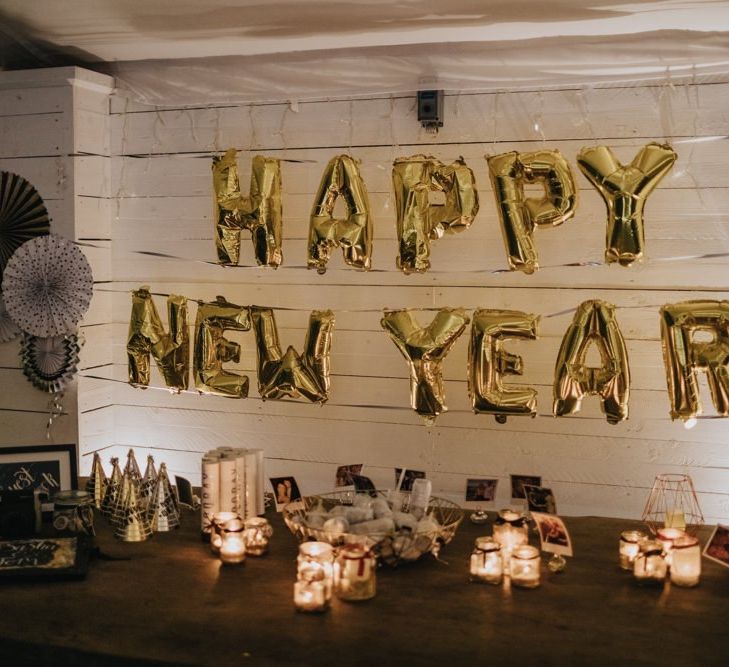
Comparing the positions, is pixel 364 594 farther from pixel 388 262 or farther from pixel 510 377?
pixel 388 262

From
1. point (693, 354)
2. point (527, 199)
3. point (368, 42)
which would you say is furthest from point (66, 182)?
point (693, 354)

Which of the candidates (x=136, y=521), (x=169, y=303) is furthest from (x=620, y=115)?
(x=136, y=521)

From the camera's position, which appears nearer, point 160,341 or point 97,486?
point 97,486

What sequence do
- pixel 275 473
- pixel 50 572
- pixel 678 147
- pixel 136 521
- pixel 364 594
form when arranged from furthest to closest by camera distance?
pixel 275 473, pixel 678 147, pixel 136 521, pixel 50 572, pixel 364 594

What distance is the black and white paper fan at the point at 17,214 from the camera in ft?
10.5

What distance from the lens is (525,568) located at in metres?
2.09

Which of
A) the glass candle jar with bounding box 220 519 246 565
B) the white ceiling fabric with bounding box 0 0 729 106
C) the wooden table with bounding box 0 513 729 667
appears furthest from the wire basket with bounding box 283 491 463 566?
the white ceiling fabric with bounding box 0 0 729 106

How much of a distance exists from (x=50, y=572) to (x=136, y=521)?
1.09 ft

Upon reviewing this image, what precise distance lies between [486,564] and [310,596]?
18.2 inches

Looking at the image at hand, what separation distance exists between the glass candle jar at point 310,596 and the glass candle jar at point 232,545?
12.8 inches

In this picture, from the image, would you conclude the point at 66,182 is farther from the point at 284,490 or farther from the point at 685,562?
the point at 685,562

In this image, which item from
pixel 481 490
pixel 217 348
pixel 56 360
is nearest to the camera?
pixel 481 490

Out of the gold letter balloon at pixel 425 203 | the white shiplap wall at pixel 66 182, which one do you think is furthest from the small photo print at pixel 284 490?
the white shiplap wall at pixel 66 182

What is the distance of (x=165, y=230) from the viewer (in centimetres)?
330
